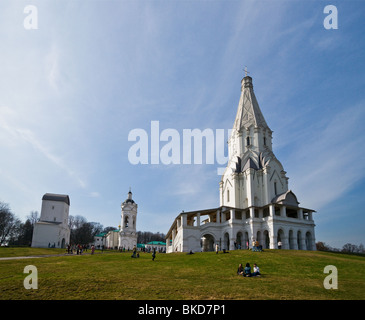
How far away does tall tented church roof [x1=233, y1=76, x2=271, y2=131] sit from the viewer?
54.4 m

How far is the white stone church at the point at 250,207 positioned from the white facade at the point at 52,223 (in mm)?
25832

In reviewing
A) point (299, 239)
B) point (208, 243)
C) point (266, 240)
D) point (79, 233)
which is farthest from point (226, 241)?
point (79, 233)

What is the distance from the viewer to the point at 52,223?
58750mm

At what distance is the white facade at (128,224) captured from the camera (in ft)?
238

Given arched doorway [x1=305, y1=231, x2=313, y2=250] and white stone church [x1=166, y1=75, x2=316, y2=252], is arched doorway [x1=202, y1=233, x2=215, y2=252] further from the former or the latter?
arched doorway [x1=305, y1=231, x2=313, y2=250]

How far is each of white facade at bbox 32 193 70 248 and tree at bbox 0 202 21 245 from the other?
10775 mm

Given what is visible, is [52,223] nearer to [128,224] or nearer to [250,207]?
[128,224]

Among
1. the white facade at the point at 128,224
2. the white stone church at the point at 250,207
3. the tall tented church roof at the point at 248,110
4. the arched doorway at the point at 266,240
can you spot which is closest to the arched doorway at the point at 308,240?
the white stone church at the point at 250,207

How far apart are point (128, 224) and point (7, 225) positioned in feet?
94.3

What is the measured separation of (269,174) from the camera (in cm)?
4831

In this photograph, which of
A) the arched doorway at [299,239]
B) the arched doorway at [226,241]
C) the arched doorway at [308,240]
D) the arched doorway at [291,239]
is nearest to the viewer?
the arched doorway at [291,239]

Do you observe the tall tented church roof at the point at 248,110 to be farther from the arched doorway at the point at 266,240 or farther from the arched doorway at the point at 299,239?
the arched doorway at the point at 299,239

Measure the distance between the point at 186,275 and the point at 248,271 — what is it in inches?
155

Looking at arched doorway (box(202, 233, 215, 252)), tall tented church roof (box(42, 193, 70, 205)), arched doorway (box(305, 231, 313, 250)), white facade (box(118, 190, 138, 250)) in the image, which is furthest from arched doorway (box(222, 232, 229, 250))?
tall tented church roof (box(42, 193, 70, 205))
